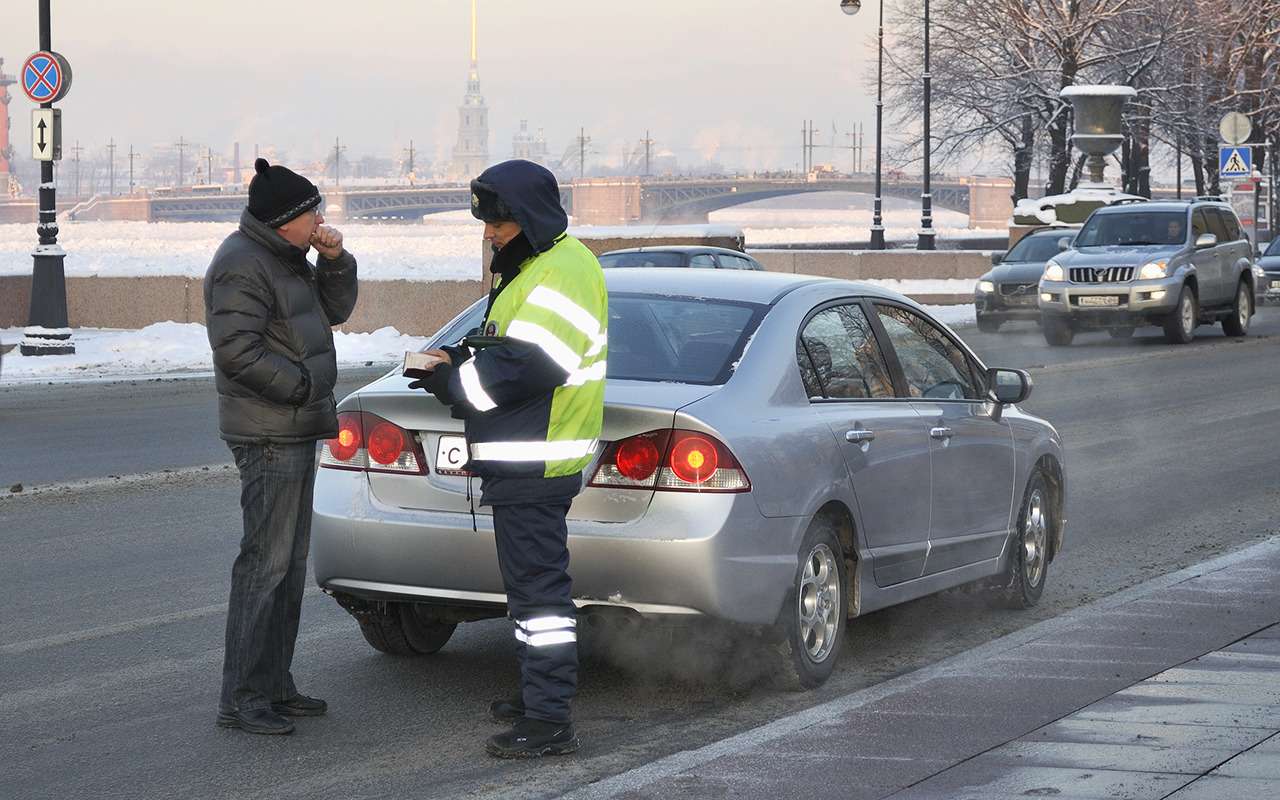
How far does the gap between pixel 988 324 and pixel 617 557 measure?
2416 centimetres

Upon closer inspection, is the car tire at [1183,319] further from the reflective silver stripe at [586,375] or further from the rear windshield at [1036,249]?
the reflective silver stripe at [586,375]

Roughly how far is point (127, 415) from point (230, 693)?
1090cm

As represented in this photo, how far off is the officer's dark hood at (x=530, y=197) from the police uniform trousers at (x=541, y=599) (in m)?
0.75

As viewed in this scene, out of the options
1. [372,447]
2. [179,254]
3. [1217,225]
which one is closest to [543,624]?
[372,447]

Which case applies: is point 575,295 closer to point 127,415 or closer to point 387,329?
point 127,415

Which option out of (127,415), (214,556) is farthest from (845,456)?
(127,415)

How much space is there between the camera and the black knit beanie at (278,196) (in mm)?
5938

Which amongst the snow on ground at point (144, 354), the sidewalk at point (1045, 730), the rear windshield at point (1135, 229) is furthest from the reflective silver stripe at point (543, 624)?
the rear windshield at point (1135, 229)

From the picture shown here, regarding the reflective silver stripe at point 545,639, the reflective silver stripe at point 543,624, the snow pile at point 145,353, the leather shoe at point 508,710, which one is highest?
the reflective silver stripe at point 543,624

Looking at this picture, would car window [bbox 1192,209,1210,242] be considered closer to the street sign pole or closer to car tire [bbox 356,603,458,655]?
the street sign pole

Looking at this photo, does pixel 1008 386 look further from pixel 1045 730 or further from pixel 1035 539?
pixel 1045 730

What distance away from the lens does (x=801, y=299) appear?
7.05 metres

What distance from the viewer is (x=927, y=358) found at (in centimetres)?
778

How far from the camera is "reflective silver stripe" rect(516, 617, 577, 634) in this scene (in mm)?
5586
